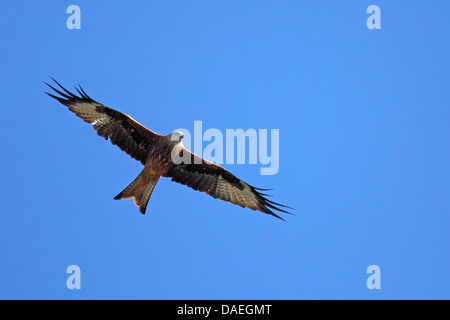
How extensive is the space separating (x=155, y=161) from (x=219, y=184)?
1.51 m

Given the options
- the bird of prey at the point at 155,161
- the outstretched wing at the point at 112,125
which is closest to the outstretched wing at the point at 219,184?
the bird of prey at the point at 155,161

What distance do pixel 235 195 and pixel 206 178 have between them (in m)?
0.70

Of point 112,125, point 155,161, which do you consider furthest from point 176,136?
point 112,125

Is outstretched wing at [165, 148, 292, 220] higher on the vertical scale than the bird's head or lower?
lower

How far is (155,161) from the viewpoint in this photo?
10969 mm

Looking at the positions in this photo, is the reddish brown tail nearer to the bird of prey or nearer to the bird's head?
the bird of prey


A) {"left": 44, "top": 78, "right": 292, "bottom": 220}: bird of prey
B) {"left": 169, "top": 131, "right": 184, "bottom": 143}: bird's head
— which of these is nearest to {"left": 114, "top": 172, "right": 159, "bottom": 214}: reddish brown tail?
{"left": 44, "top": 78, "right": 292, "bottom": 220}: bird of prey

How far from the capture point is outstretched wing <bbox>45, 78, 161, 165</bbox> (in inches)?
436

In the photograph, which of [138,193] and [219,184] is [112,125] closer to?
[138,193]

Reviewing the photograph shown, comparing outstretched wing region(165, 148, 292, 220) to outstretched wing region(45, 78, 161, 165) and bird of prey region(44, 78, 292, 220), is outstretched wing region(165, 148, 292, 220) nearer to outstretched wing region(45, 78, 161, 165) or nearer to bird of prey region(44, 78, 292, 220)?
bird of prey region(44, 78, 292, 220)

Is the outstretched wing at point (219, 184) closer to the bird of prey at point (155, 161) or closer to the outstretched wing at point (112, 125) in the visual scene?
the bird of prey at point (155, 161)
